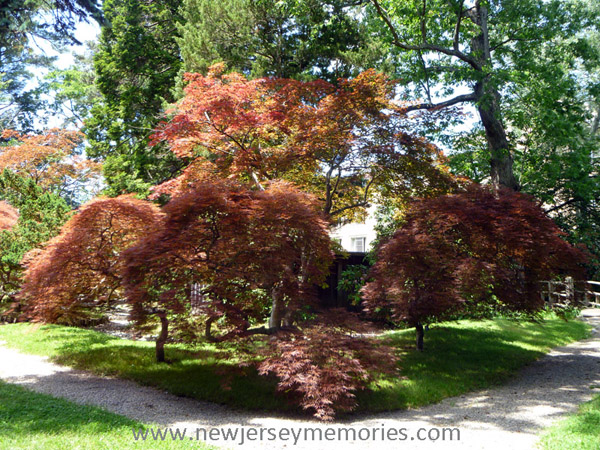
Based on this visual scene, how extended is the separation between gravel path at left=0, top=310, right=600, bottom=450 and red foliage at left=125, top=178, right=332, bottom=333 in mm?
1304

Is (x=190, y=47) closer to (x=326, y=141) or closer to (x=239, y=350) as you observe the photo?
(x=326, y=141)

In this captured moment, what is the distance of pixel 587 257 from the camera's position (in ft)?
28.1

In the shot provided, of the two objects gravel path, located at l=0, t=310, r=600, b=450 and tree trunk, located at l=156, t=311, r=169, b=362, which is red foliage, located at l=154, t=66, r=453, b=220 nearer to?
tree trunk, located at l=156, t=311, r=169, b=362

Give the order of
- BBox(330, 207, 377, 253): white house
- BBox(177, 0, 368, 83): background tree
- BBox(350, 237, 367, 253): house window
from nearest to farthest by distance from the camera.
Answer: BBox(177, 0, 368, 83): background tree
BBox(330, 207, 377, 253): white house
BBox(350, 237, 367, 253): house window

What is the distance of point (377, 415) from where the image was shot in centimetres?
657

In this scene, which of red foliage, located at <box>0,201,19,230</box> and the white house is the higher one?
the white house

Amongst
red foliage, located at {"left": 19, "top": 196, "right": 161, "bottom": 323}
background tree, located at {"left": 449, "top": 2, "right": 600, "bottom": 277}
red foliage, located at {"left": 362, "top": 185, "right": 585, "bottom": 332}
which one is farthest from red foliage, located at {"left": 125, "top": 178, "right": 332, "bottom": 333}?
background tree, located at {"left": 449, "top": 2, "right": 600, "bottom": 277}

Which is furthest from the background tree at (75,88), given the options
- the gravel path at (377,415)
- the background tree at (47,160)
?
the gravel path at (377,415)

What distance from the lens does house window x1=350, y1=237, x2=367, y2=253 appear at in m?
22.4

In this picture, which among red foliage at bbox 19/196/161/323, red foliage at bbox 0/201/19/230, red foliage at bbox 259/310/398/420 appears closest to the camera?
red foliage at bbox 259/310/398/420

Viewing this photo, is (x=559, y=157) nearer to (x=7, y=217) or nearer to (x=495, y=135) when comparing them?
(x=495, y=135)

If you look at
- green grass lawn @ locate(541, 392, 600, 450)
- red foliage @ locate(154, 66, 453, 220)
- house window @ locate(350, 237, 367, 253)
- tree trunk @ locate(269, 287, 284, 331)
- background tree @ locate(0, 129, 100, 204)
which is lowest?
green grass lawn @ locate(541, 392, 600, 450)

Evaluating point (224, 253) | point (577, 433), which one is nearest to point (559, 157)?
point (577, 433)

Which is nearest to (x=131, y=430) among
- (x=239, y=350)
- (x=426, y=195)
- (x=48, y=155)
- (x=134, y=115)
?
(x=239, y=350)
